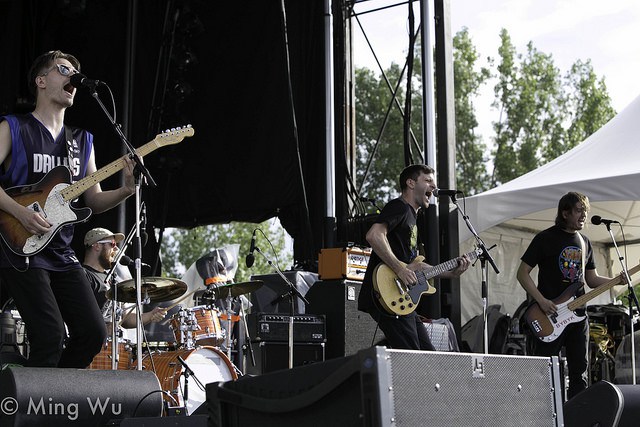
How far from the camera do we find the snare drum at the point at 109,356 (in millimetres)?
6445

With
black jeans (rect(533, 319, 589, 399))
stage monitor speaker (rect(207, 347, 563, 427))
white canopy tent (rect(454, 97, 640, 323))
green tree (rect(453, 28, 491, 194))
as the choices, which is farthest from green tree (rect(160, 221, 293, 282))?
stage monitor speaker (rect(207, 347, 563, 427))

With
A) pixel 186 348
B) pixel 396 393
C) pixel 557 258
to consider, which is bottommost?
pixel 186 348

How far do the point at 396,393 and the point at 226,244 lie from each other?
2798cm

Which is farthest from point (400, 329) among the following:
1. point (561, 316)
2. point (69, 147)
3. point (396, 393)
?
point (396, 393)

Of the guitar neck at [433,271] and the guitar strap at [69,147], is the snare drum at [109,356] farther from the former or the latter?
the guitar strap at [69,147]

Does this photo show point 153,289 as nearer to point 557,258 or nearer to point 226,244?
point 557,258

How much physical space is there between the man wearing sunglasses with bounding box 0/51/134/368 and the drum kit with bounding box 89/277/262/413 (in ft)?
5.36

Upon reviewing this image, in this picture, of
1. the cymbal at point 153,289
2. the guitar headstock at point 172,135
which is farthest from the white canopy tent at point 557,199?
the guitar headstock at point 172,135

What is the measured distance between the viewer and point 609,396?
10.2 feet

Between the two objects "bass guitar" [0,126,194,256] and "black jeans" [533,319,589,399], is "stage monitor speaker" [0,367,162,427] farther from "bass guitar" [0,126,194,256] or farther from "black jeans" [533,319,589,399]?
"black jeans" [533,319,589,399]

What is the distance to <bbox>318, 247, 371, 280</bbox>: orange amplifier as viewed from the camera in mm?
7445

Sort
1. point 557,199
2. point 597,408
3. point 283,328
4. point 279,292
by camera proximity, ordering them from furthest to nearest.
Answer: point 279,292, point 557,199, point 283,328, point 597,408

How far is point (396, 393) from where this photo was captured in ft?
6.75

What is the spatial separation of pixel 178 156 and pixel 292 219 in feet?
6.77
